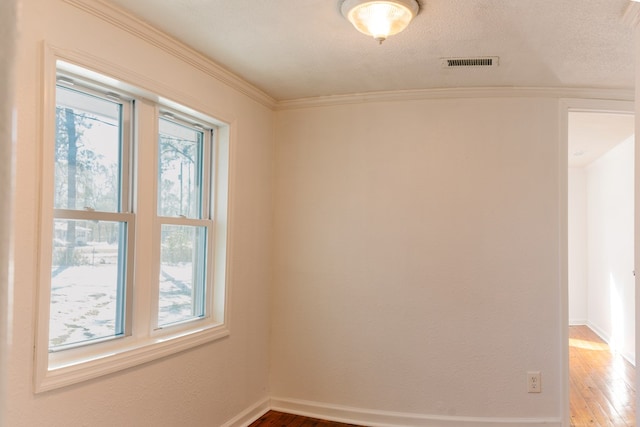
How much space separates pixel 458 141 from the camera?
325 cm

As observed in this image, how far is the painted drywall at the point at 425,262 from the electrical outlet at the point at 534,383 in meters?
0.04

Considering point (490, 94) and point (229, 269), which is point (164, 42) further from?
point (490, 94)

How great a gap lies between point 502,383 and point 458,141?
1.69 meters

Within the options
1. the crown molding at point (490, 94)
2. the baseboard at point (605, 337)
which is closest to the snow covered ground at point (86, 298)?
the crown molding at point (490, 94)

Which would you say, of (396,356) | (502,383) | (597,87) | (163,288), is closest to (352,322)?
(396,356)

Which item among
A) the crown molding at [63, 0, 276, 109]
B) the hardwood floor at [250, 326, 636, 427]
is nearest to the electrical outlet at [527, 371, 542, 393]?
the hardwood floor at [250, 326, 636, 427]

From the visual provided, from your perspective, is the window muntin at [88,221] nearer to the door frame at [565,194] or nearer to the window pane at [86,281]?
the window pane at [86,281]

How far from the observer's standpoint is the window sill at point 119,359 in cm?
187

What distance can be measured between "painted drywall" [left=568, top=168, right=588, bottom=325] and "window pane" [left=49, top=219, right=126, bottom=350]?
6.46 m

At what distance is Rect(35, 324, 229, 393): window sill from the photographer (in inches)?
73.5

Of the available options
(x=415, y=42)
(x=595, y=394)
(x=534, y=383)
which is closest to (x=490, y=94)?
(x=415, y=42)

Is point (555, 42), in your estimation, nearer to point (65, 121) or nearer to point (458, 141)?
point (458, 141)

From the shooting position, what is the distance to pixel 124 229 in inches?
92.6

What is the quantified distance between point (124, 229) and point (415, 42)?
5.93ft
